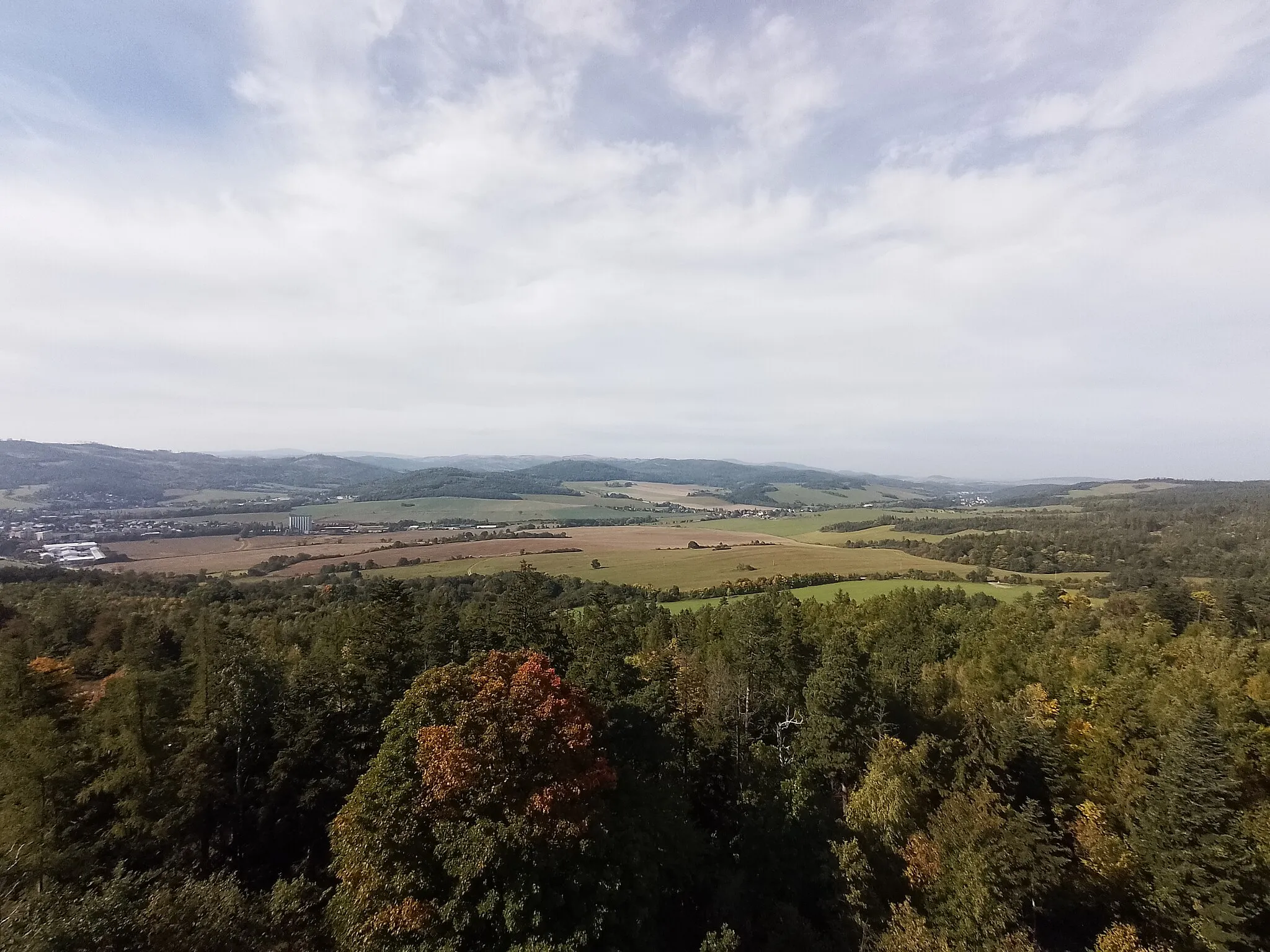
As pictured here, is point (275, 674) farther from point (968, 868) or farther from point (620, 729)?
point (968, 868)

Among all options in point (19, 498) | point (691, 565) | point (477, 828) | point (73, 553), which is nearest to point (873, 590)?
point (691, 565)

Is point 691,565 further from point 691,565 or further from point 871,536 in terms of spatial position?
point 871,536

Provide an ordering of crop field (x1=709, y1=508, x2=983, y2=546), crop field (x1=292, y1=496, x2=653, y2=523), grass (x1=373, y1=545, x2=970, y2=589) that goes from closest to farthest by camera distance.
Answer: grass (x1=373, y1=545, x2=970, y2=589), crop field (x1=709, y1=508, x2=983, y2=546), crop field (x1=292, y1=496, x2=653, y2=523)

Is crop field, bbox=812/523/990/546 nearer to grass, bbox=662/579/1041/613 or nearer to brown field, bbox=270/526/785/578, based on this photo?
brown field, bbox=270/526/785/578

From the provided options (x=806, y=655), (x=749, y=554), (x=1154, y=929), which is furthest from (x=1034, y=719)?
(x=749, y=554)

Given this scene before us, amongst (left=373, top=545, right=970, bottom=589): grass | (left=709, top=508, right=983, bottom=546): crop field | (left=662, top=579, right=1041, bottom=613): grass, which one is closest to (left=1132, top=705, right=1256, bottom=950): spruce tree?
(left=662, top=579, right=1041, bottom=613): grass

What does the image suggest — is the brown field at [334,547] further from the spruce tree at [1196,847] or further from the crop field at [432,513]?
the spruce tree at [1196,847]
